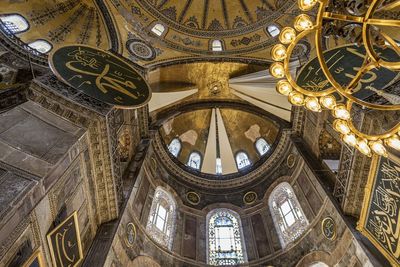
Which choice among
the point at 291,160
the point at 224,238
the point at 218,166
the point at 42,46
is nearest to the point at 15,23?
the point at 42,46

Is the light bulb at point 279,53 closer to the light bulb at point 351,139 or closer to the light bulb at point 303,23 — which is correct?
the light bulb at point 303,23

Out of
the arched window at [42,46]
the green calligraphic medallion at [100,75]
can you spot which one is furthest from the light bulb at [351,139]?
the arched window at [42,46]

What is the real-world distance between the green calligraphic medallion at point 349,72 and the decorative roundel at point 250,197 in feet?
18.2

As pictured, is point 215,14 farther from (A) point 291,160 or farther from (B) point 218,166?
(A) point 291,160

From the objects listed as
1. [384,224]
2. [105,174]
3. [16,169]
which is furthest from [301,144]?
[16,169]

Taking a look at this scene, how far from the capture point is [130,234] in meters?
7.62

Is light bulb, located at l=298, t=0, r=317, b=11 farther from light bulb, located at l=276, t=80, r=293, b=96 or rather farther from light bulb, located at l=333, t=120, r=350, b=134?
light bulb, located at l=333, t=120, r=350, b=134

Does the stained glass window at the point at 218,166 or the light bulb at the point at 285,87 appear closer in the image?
the light bulb at the point at 285,87

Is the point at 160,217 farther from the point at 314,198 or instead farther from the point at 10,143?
the point at 10,143

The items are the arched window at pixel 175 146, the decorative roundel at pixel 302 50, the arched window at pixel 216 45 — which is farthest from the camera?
the arched window at pixel 216 45

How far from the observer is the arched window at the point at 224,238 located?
29.9 feet

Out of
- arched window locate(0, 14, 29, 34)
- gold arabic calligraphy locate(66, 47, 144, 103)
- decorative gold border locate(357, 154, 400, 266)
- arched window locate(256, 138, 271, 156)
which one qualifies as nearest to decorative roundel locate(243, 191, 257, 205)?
arched window locate(256, 138, 271, 156)

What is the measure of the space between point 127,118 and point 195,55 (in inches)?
212

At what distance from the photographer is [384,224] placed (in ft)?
17.6
